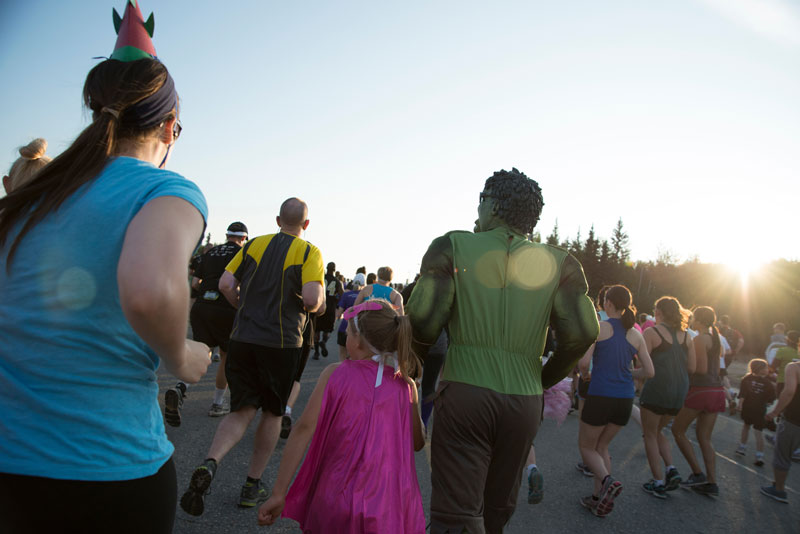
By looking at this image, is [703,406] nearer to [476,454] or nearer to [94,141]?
[476,454]

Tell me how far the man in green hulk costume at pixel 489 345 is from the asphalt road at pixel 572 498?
1.69 m

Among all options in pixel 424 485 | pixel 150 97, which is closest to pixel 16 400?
pixel 150 97

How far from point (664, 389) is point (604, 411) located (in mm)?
1037

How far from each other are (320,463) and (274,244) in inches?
82.9

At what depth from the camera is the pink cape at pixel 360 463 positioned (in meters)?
2.21

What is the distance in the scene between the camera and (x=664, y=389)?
5227mm

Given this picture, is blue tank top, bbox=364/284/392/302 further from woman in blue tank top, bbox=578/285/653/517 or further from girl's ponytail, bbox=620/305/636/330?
girl's ponytail, bbox=620/305/636/330

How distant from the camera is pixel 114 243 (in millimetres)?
1107

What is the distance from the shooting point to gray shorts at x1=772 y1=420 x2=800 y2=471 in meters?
5.51

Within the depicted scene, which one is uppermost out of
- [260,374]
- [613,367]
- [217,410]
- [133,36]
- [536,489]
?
[133,36]

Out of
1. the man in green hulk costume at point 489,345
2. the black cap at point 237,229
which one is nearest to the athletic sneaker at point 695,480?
the man in green hulk costume at point 489,345

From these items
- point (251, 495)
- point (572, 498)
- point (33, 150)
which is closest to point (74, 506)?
point (251, 495)

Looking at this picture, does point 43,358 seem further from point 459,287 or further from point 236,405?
point 236,405

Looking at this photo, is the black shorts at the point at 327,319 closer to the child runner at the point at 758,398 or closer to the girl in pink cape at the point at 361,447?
the child runner at the point at 758,398
